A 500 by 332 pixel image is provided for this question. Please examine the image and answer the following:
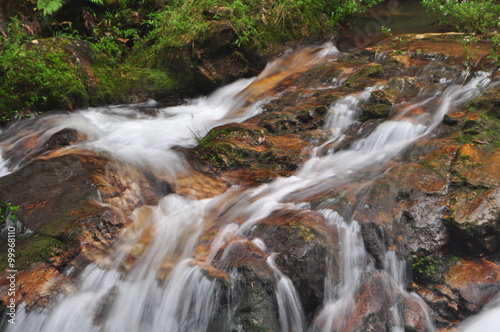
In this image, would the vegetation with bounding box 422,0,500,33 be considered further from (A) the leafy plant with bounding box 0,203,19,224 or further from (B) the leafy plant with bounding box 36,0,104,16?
(A) the leafy plant with bounding box 0,203,19,224

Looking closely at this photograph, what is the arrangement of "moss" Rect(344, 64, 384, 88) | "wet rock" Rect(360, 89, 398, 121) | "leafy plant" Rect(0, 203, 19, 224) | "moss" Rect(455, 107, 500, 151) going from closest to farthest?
"leafy plant" Rect(0, 203, 19, 224), "moss" Rect(455, 107, 500, 151), "wet rock" Rect(360, 89, 398, 121), "moss" Rect(344, 64, 384, 88)

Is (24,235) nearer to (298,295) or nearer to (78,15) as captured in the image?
(298,295)

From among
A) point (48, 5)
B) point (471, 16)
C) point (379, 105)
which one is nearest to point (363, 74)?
point (379, 105)

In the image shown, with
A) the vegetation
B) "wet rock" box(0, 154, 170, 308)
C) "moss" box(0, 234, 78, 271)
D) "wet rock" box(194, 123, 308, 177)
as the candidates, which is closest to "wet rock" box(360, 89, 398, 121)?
"wet rock" box(194, 123, 308, 177)

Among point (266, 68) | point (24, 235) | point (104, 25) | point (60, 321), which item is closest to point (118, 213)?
point (24, 235)

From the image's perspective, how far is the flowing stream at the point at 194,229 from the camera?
3.24 meters

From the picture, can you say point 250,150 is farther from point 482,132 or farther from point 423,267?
point 482,132

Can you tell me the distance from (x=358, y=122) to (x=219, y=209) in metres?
2.54

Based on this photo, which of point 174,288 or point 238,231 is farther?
point 238,231

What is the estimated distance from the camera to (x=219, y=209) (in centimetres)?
435

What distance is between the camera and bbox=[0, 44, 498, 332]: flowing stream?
3236 millimetres

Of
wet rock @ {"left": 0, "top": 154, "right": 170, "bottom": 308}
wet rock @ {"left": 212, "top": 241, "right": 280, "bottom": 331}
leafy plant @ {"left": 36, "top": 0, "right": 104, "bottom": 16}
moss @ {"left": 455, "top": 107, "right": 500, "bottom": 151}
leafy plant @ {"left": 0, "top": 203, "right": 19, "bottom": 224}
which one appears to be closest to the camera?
wet rock @ {"left": 212, "top": 241, "right": 280, "bottom": 331}

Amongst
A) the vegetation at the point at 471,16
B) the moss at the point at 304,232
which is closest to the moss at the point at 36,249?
the moss at the point at 304,232

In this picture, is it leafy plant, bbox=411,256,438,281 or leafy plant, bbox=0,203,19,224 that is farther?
leafy plant, bbox=0,203,19,224
